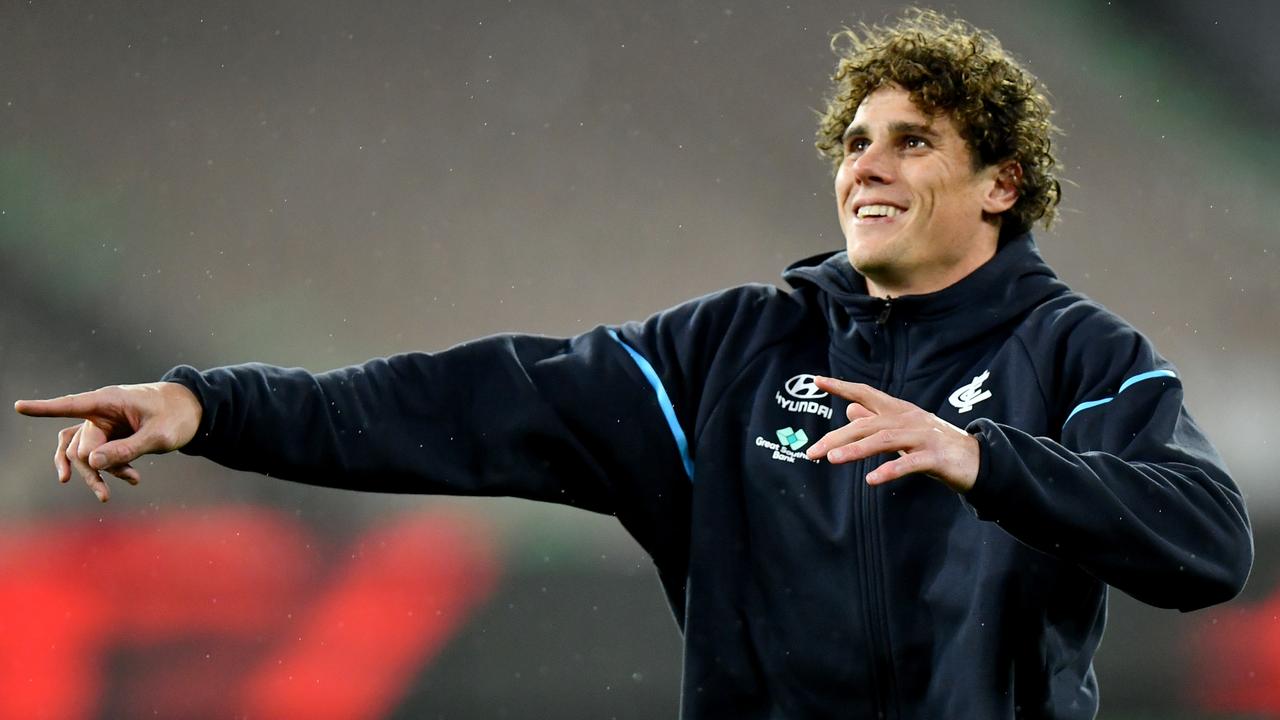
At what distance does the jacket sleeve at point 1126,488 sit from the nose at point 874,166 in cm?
55

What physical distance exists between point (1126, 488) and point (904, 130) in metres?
1.02

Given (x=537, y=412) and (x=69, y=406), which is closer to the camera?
(x=69, y=406)

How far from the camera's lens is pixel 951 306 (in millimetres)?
2740

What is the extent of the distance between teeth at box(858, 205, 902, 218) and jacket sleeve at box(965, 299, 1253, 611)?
1.59 ft

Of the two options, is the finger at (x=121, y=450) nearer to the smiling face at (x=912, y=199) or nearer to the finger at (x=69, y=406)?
the finger at (x=69, y=406)

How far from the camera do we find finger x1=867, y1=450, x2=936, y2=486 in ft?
6.49

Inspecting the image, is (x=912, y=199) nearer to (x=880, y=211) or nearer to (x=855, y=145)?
(x=880, y=211)

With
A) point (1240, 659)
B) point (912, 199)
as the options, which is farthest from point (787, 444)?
point (1240, 659)

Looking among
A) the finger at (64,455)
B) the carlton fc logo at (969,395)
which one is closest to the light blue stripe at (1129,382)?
the carlton fc logo at (969,395)

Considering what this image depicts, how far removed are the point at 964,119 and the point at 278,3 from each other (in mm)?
3701

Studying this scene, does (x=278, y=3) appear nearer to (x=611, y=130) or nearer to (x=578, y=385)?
(x=611, y=130)

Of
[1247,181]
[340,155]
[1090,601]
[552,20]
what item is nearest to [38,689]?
[340,155]

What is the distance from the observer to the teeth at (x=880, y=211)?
2.83 m

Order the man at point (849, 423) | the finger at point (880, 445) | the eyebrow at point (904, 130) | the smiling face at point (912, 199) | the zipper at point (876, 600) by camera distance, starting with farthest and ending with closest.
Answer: the eyebrow at point (904, 130), the smiling face at point (912, 199), the zipper at point (876, 600), the man at point (849, 423), the finger at point (880, 445)
